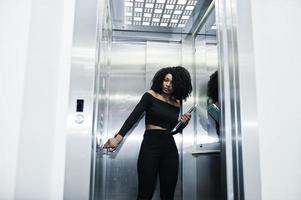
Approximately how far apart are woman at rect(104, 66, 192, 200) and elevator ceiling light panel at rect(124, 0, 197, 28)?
733 millimetres

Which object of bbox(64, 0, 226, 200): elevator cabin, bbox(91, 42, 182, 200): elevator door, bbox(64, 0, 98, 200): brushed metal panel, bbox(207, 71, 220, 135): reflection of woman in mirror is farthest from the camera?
bbox(91, 42, 182, 200): elevator door

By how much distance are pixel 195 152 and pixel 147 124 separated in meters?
0.66

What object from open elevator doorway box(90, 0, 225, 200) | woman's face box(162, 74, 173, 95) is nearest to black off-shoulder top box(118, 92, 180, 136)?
woman's face box(162, 74, 173, 95)

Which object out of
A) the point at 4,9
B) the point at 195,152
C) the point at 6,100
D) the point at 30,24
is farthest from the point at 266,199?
the point at 4,9

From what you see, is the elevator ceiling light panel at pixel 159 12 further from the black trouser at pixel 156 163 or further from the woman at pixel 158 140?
the black trouser at pixel 156 163

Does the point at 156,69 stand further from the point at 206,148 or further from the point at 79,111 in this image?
the point at 79,111

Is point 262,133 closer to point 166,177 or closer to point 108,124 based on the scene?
point 166,177

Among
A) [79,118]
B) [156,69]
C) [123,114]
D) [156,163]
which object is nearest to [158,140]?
[156,163]

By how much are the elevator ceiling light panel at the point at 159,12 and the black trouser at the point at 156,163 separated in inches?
49.1

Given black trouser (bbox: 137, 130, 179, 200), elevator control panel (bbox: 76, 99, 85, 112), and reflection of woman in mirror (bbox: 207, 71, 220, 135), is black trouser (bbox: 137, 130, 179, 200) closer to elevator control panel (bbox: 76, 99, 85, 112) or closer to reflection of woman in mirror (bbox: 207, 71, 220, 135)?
reflection of woman in mirror (bbox: 207, 71, 220, 135)

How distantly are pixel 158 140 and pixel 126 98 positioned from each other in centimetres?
80

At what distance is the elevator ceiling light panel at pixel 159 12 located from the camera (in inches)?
106

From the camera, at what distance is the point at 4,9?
157 centimetres

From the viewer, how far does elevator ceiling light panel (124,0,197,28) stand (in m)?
2.69
